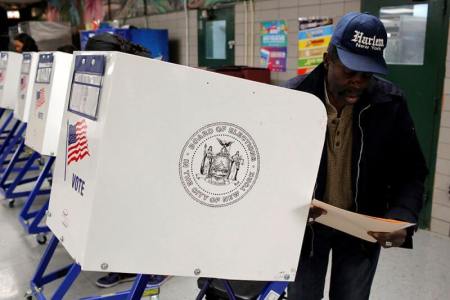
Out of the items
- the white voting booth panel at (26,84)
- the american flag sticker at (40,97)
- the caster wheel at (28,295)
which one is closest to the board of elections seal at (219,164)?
the caster wheel at (28,295)

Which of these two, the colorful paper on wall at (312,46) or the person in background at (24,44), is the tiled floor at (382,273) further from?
the person in background at (24,44)

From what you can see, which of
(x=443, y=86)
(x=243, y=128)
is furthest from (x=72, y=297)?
(x=443, y=86)

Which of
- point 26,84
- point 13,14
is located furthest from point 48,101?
point 13,14

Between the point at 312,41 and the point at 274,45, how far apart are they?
53cm

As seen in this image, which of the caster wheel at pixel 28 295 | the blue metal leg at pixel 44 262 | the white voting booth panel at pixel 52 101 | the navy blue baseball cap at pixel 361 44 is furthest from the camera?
the white voting booth panel at pixel 52 101

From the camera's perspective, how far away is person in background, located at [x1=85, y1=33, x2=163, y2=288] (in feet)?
7.28

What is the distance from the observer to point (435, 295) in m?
2.39

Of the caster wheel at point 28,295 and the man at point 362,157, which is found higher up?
the man at point 362,157

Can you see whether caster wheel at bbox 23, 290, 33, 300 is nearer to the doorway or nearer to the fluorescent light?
the doorway

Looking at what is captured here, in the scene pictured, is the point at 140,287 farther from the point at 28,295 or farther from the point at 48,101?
the point at 48,101

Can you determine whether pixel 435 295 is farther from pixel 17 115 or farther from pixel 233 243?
pixel 17 115

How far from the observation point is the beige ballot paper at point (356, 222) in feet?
3.34

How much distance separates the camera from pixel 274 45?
14.3 feet

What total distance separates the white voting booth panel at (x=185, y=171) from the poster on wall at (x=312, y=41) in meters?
2.90
